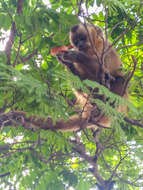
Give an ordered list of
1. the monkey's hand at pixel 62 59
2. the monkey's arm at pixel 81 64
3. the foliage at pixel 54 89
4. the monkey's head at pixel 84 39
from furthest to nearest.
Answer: the monkey's head at pixel 84 39 → the monkey's arm at pixel 81 64 → the monkey's hand at pixel 62 59 → the foliage at pixel 54 89

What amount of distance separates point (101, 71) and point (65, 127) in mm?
1231

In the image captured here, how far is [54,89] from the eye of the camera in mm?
2785

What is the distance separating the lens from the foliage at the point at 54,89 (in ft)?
7.74

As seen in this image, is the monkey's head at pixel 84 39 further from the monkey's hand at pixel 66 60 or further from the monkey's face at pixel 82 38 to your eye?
the monkey's hand at pixel 66 60

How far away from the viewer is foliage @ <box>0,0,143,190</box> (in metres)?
2.36

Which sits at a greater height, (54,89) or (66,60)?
(66,60)

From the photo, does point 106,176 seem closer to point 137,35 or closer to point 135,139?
point 135,139

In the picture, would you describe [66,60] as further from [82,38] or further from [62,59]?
[82,38]

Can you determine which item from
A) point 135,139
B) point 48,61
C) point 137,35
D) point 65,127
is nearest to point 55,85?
point 65,127

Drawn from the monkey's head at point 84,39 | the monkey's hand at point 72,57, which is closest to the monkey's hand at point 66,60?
the monkey's hand at point 72,57

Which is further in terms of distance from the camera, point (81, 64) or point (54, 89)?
point (81, 64)

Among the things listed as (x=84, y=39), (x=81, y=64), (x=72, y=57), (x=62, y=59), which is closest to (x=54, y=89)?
(x=62, y=59)

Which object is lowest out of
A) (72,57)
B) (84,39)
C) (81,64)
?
(81,64)

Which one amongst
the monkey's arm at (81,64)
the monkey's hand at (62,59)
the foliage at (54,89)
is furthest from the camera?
the monkey's arm at (81,64)
